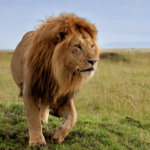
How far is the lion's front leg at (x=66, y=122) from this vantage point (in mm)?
2662

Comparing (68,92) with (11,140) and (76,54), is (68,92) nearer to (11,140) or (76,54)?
(76,54)

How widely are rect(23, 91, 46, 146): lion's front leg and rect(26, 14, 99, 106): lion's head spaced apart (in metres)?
0.11

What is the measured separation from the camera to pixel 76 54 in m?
2.33

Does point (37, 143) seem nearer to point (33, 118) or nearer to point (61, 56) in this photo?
point (33, 118)

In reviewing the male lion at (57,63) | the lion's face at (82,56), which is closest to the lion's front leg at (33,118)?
the male lion at (57,63)

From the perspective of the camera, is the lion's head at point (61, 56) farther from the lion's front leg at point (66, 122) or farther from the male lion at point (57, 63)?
the lion's front leg at point (66, 122)

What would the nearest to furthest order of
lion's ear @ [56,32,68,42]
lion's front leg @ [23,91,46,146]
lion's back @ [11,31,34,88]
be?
lion's ear @ [56,32,68,42]
lion's front leg @ [23,91,46,146]
lion's back @ [11,31,34,88]

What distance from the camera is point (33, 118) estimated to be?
2.60 m

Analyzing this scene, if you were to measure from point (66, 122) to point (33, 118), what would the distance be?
0.41 meters

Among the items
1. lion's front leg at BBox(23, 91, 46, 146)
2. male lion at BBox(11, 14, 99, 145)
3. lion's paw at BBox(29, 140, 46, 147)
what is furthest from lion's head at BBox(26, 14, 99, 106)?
lion's paw at BBox(29, 140, 46, 147)

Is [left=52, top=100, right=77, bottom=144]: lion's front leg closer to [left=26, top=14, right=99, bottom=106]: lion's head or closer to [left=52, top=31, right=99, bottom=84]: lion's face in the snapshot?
[left=26, top=14, right=99, bottom=106]: lion's head

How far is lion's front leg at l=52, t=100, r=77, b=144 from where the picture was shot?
2662mm

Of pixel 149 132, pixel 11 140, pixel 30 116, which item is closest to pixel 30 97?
pixel 30 116

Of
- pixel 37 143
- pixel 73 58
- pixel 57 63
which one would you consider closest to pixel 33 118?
pixel 37 143
